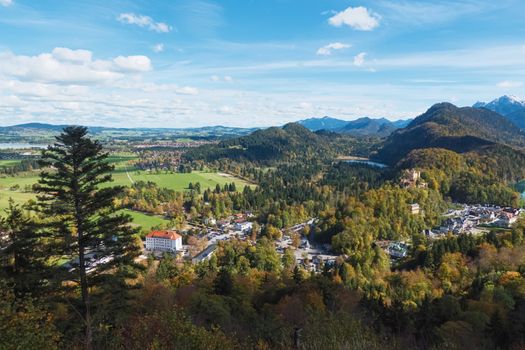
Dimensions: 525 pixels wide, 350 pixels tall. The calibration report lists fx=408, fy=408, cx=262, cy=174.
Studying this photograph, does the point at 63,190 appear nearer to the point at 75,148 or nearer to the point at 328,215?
the point at 75,148

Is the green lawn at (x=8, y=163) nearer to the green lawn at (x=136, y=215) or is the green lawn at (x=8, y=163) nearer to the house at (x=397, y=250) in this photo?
the green lawn at (x=136, y=215)

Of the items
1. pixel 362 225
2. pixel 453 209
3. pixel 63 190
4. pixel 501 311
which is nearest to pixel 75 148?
pixel 63 190

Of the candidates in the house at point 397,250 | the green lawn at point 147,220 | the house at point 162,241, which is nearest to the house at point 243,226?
the green lawn at point 147,220

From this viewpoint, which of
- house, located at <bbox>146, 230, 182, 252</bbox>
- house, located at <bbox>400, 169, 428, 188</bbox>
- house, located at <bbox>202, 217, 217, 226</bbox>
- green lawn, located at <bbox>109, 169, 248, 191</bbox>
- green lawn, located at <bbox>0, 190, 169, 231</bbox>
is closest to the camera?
house, located at <bbox>146, 230, 182, 252</bbox>

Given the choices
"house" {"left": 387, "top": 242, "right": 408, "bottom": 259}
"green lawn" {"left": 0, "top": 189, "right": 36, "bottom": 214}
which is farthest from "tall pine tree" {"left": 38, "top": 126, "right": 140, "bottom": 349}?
"green lawn" {"left": 0, "top": 189, "right": 36, "bottom": 214}

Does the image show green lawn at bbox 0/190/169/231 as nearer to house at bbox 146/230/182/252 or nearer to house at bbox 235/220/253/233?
house at bbox 146/230/182/252

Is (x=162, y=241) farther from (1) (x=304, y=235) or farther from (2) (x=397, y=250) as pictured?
(2) (x=397, y=250)
